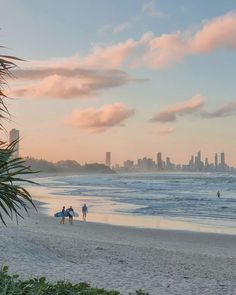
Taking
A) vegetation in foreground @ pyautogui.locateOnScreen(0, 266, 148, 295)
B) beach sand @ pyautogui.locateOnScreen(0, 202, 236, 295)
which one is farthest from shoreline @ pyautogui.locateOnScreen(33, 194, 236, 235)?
vegetation in foreground @ pyautogui.locateOnScreen(0, 266, 148, 295)

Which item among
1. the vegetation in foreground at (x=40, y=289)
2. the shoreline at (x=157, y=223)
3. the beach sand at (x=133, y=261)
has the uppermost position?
the vegetation in foreground at (x=40, y=289)

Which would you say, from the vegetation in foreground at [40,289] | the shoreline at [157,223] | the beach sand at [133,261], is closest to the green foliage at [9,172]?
the vegetation in foreground at [40,289]

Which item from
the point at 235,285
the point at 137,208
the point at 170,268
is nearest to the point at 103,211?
the point at 137,208

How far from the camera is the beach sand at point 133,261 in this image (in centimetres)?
1191

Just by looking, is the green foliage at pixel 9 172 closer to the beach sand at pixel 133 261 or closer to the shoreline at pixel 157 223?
the beach sand at pixel 133 261

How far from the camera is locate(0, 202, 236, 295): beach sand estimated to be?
11.9 meters

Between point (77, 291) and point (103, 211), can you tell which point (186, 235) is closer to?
point (103, 211)

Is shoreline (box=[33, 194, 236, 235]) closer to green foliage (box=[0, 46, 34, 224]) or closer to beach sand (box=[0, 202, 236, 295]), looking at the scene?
beach sand (box=[0, 202, 236, 295])

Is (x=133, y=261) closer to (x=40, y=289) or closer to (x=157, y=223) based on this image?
(x=40, y=289)

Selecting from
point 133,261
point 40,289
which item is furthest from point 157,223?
point 40,289

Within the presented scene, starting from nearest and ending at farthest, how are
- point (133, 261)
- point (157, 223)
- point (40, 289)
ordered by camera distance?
point (40, 289)
point (133, 261)
point (157, 223)

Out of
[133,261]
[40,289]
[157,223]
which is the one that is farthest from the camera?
[157,223]

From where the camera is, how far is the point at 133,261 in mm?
15336

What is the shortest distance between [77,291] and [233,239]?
1834 cm
